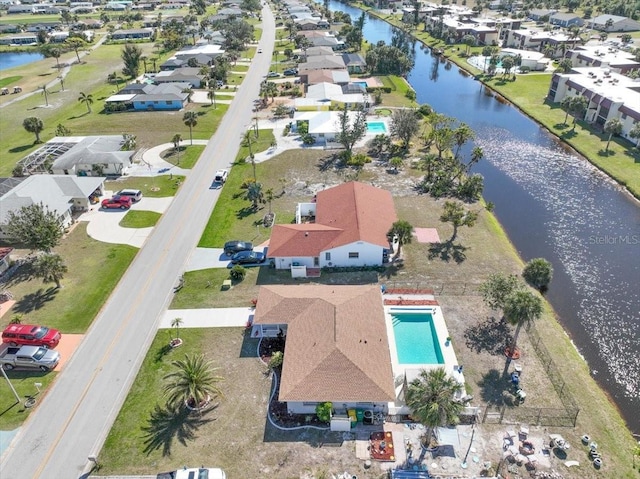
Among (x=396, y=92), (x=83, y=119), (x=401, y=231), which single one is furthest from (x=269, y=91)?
(x=401, y=231)

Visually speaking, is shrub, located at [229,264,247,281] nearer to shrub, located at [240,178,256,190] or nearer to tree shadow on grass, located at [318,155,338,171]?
shrub, located at [240,178,256,190]

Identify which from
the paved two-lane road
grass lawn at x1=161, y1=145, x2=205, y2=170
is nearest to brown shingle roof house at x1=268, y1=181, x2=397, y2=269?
the paved two-lane road

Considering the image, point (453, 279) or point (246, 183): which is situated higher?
point (246, 183)

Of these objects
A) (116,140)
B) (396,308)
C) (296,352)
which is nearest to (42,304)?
(296,352)

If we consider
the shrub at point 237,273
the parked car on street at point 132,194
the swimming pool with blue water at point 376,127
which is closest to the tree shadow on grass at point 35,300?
the shrub at point 237,273

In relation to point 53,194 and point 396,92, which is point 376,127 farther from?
point 53,194

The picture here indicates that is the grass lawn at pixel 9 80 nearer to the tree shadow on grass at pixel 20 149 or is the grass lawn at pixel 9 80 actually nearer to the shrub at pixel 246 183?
the tree shadow on grass at pixel 20 149
